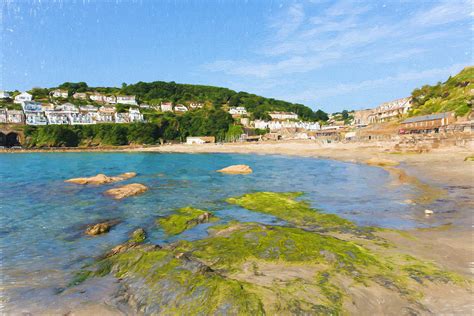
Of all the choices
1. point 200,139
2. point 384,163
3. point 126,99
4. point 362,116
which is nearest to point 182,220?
point 384,163

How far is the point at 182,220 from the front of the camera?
12.1 metres

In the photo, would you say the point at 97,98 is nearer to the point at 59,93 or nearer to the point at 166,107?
the point at 59,93

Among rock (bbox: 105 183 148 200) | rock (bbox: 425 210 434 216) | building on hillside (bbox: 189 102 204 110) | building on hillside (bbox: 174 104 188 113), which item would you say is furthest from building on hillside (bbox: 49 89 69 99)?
rock (bbox: 425 210 434 216)

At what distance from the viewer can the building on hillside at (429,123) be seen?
5866 centimetres

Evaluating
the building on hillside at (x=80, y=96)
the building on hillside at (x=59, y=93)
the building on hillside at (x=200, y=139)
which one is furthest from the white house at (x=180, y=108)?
the building on hillside at (x=59, y=93)

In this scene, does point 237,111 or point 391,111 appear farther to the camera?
point 237,111

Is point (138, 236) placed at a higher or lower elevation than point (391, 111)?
lower

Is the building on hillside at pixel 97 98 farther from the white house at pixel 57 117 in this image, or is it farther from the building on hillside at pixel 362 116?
the building on hillside at pixel 362 116

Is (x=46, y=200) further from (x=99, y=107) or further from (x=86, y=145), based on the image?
(x=99, y=107)

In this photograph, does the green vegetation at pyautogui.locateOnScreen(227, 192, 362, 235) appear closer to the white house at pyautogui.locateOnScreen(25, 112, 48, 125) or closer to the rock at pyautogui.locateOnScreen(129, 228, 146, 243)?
the rock at pyautogui.locateOnScreen(129, 228, 146, 243)

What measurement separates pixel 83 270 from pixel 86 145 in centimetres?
11194

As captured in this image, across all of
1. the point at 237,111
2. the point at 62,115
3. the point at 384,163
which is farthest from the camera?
the point at 237,111

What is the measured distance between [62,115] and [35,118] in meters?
9.80

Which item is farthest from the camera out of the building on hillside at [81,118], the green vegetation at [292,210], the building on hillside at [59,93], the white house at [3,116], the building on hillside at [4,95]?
the building on hillside at [59,93]
